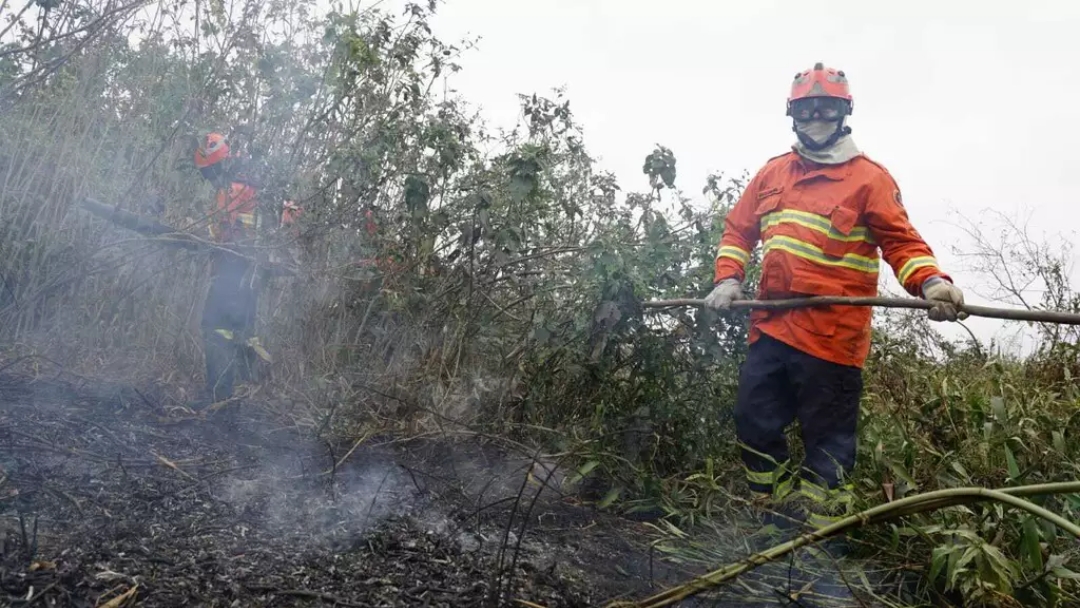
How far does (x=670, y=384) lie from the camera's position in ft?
13.7

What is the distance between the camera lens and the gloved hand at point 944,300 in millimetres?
3113

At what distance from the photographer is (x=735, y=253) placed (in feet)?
13.1

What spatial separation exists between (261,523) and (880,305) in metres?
2.34

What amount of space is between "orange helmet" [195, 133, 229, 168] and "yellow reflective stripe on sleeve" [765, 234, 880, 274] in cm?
324

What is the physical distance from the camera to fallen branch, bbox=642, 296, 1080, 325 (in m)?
2.62

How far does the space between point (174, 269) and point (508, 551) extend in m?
3.32

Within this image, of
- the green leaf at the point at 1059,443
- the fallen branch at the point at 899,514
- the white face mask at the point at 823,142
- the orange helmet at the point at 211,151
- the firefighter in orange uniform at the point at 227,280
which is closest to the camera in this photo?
the fallen branch at the point at 899,514

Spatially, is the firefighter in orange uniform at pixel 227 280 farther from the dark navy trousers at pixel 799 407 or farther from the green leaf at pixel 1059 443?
the green leaf at pixel 1059 443

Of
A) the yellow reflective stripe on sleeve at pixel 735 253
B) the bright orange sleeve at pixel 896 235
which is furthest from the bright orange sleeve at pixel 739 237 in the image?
the bright orange sleeve at pixel 896 235

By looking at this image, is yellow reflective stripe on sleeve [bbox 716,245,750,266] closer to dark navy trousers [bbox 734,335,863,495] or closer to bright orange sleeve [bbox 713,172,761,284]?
bright orange sleeve [bbox 713,172,761,284]

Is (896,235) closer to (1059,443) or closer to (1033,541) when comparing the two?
(1059,443)

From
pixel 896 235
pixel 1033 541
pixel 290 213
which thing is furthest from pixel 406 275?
pixel 1033 541

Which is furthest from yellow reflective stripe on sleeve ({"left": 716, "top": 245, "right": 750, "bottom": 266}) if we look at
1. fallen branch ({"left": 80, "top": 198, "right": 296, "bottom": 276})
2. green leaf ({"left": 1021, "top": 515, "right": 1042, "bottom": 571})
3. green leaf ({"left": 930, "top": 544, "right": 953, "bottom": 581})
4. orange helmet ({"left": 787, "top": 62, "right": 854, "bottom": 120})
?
fallen branch ({"left": 80, "top": 198, "right": 296, "bottom": 276})

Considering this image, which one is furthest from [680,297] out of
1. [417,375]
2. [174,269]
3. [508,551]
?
[174,269]
